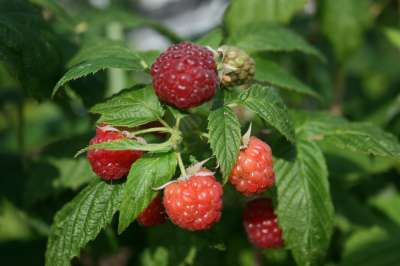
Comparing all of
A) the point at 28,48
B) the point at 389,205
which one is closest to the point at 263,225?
the point at 28,48

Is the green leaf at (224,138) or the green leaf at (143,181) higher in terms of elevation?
the green leaf at (224,138)

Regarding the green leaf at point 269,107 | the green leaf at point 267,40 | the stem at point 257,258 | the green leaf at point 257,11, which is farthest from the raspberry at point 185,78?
the green leaf at point 257,11

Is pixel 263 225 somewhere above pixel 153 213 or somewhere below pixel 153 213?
below

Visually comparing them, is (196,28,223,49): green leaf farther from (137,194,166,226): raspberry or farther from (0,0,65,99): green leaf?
(137,194,166,226): raspberry

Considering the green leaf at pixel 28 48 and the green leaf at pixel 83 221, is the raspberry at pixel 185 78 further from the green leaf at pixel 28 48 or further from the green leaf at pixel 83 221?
the green leaf at pixel 28 48

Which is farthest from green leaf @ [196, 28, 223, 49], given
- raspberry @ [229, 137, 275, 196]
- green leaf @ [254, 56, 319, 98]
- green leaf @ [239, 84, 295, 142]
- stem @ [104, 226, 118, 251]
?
stem @ [104, 226, 118, 251]

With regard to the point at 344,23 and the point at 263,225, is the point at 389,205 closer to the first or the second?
the point at 344,23
